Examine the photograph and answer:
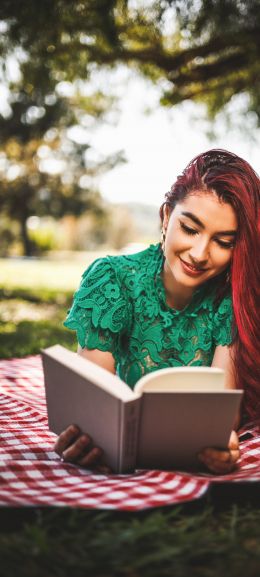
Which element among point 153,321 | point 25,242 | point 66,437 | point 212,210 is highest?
point 25,242

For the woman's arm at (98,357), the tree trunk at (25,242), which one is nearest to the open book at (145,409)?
the woman's arm at (98,357)

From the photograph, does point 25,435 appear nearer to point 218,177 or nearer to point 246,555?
point 246,555

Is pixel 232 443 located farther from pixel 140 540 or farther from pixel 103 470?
pixel 140 540

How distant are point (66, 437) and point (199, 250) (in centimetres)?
82

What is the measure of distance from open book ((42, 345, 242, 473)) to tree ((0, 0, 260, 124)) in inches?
137

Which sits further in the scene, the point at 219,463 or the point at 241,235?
the point at 241,235

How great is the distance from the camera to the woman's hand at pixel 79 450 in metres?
1.74

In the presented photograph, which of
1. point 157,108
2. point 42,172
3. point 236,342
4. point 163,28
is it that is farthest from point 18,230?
point 236,342

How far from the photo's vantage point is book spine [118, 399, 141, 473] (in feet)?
4.96

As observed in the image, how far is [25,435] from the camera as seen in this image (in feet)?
6.93

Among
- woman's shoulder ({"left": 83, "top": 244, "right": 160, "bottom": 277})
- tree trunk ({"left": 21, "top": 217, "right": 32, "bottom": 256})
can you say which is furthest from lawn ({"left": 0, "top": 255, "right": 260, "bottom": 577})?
tree trunk ({"left": 21, "top": 217, "right": 32, "bottom": 256})

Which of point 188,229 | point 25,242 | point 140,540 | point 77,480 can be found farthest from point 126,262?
point 25,242

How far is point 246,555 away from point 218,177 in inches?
52.8

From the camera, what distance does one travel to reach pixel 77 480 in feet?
5.59
